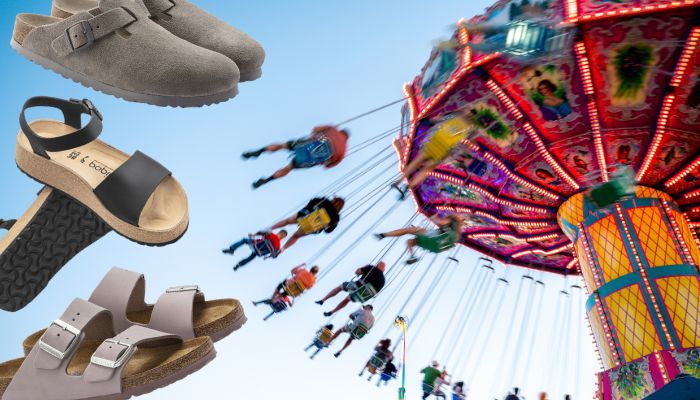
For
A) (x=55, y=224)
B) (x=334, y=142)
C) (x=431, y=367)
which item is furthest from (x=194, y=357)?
(x=431, y=367)

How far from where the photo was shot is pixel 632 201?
864 centimetres

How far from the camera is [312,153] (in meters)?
7.20

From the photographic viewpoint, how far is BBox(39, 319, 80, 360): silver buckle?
10.9ft

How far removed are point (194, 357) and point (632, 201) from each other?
6.96 m

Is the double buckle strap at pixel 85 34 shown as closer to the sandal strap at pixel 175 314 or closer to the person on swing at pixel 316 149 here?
the sandal strap at pixel 175 314

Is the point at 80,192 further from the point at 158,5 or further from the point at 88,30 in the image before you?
the point at 158,5

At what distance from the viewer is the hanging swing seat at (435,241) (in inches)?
299

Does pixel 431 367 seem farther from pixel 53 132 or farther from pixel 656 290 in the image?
pixel 53 132

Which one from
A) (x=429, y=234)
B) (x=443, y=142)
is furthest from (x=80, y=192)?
(x=429, y=234)

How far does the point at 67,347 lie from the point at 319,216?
15.7ft

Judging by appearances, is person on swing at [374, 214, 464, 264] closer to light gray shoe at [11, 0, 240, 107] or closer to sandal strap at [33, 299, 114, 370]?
light gray shoe at [11, 0, 240, 107]

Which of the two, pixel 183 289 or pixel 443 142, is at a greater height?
pixel 443 142

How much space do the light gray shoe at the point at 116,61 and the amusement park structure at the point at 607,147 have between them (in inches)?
121

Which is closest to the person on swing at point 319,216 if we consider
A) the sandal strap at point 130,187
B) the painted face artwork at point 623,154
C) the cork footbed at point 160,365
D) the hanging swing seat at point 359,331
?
the hanging swing seat at point 359,331
